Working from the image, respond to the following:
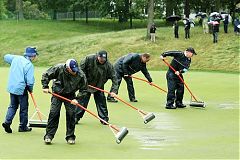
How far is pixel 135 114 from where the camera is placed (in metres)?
13.5

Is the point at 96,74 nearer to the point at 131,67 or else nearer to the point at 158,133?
the point at 158,133

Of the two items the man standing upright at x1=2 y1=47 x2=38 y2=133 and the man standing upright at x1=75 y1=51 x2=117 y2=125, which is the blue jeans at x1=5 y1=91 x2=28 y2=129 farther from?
the man standing upright at x1=75 y1=51 x2=117 y2=125

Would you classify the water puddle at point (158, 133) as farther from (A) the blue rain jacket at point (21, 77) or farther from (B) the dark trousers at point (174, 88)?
(A) the blue rain jacket at point (21, 77)

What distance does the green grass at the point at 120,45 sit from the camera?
109 ft

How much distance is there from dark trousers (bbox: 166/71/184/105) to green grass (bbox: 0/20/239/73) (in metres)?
16.6

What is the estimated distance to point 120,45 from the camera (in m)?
39.6

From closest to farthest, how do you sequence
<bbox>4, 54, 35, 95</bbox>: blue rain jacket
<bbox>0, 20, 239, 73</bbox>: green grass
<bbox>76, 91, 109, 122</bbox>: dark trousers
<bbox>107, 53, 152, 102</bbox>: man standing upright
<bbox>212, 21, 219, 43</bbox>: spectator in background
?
<bbox>4, 54, 35, 95</bbox>: blue rain jacket, <bbox>76, 91, 109, 122</bbox>: dark trousers, <bbox>107, 53, 152, 102</bbox>: man standing upright, <bbox>0, 20, 239, 73</bbox>: green grass, <bbox>212, 21, 219, 43</bbox>: spectator in background

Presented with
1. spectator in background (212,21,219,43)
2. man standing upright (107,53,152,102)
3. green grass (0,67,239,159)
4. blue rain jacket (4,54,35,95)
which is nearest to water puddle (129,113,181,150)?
green grass (0,67,239,159)

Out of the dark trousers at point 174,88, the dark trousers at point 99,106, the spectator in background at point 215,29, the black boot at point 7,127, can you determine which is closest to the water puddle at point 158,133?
the dark trousers at point 99,106

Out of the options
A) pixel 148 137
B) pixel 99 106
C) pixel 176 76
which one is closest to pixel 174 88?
pixel 176 76

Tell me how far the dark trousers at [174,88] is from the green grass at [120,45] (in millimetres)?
16625

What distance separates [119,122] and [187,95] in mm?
5771

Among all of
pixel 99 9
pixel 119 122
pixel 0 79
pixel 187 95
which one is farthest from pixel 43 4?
pixel 119 122

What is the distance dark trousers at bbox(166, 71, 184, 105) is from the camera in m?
14.4
